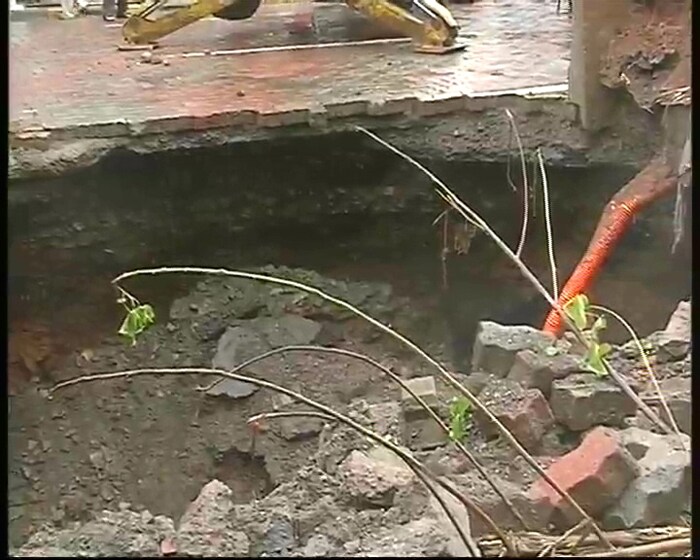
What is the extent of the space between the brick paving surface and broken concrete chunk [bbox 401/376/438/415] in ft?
0.85

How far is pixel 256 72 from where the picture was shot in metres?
0.98

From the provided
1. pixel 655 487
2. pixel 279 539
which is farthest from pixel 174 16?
pixel 655 487

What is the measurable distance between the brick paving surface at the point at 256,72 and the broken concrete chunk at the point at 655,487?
36 centimetres

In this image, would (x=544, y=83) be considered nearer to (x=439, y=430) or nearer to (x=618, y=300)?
(x=618, y=300)

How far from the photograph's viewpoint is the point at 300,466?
0.91 meters

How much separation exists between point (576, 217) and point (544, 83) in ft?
0.44

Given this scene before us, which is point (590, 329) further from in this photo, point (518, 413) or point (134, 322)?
point (134, 322)

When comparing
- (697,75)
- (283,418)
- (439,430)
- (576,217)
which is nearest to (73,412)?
(283,418)

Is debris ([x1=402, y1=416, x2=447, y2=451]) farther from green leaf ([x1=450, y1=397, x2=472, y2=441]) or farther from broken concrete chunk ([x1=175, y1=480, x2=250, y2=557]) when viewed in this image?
broken concrete chunk ([x1=175, y1=480, x2=250, y2=557])

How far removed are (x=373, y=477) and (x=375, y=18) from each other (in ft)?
1.45

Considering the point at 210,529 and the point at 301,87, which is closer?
the point at 210,529

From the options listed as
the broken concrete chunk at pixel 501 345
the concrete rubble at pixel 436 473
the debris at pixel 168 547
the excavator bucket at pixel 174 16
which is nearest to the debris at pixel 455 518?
the concrete rubble at pixel 436 473

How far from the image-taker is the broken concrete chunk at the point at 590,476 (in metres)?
0.89

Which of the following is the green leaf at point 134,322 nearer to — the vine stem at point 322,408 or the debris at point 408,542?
the vine stem at point 322,408
